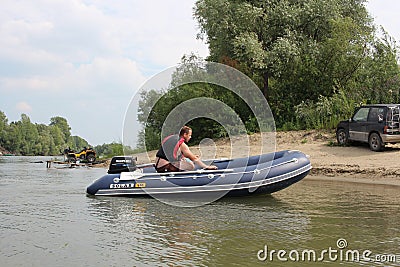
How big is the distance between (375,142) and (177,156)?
8127 millimetres

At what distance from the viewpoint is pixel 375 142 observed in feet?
56.2

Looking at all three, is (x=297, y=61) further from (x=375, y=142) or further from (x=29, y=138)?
(x=29, y=138)

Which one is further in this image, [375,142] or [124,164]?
[375,142]

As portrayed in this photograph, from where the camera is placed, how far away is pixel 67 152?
3203 cm

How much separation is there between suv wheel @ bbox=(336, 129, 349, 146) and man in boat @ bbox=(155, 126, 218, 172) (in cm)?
804

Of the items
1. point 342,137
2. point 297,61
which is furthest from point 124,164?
point 297,61

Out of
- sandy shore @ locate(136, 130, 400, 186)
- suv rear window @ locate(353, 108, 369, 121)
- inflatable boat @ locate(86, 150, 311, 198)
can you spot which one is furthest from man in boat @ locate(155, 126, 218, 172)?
suv rear window @ locate(353, 108, 369, 121)

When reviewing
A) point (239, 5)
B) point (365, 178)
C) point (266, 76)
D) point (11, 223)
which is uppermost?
point (239, 5)

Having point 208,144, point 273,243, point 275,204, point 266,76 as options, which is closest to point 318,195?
point 275,204

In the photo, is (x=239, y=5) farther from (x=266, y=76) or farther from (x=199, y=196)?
A: (x=199, y=196)

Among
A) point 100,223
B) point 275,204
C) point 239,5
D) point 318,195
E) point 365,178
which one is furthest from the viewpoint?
point 239,5

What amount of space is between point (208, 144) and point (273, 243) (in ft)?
50.0

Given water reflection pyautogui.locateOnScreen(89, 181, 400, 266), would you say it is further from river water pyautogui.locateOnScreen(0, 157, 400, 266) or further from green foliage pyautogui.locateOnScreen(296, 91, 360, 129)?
green foliage pyautogui.locateOnScreen(296, 91, 360, 129)

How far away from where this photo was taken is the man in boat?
11898 millimetres
